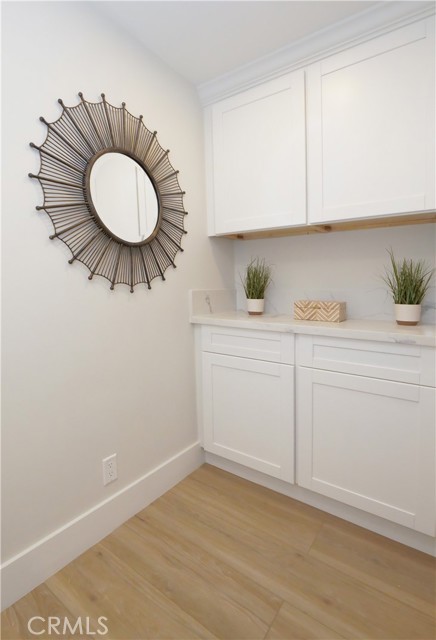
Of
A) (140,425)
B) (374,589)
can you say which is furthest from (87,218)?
(374,589)

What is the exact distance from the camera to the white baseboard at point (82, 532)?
44.0 inches

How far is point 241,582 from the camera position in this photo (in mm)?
1179

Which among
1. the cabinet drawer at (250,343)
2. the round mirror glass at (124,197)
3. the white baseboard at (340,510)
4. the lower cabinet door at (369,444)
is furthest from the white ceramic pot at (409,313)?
the round mirror glass at (124,197)

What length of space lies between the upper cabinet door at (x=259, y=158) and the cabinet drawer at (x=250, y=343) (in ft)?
1.87

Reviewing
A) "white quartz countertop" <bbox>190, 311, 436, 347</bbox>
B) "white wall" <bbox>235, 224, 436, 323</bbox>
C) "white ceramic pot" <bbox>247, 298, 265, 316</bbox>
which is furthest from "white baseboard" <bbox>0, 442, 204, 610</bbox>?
"white wall" <bbox>235, 224, 436, 323</bbox>

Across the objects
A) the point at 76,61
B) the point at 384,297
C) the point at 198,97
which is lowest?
the point at 384,297

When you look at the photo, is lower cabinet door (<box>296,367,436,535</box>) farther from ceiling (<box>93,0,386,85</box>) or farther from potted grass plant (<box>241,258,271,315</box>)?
ceiling (<box>93,0,386,85</box>)

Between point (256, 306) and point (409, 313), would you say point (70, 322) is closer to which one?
point (256, 306)

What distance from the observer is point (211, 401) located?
1839 millimetres

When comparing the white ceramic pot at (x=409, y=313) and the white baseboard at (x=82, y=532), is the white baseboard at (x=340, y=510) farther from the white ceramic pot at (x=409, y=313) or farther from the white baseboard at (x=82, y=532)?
the white ceramic pot at (x=409, y=313)

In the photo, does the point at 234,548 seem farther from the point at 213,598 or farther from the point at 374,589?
the point at 374,589

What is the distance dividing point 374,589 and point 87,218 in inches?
69.5

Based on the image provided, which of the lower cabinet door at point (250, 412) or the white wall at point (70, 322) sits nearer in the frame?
the white wall at point (70, 322)

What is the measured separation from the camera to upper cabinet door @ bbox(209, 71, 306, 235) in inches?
60.9
